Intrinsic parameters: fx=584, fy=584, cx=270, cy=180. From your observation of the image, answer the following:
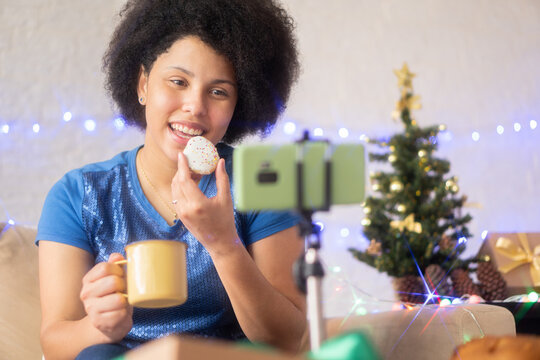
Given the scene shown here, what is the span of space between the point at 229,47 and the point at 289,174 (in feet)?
2.58

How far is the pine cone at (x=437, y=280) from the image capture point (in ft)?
6.91

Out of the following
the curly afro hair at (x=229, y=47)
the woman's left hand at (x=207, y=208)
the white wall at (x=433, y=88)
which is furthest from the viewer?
the white wall at (x=433, y=88)

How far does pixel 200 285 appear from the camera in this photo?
1.18 meters

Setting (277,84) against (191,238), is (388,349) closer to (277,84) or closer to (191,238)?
(191,238)

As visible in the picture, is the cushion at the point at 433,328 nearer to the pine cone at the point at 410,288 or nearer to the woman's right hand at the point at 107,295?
the woman's right hand at the point at 107,295

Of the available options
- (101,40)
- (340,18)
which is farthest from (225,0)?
(340,18)

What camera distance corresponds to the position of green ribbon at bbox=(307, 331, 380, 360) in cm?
41

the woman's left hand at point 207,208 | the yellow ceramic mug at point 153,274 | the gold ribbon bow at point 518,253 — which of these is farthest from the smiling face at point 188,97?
the gold ribbon bow at point 518,253

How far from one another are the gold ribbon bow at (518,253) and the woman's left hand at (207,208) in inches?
49.8

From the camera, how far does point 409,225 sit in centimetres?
233

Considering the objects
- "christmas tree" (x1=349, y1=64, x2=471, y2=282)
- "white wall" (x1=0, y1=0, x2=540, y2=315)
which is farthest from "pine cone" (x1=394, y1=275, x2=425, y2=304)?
"white wall" (x1=0, y1=0, x2=540, y2=315)

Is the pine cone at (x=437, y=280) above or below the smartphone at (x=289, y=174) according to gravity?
below

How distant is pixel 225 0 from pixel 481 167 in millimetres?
2313

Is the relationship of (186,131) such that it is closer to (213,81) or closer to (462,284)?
(213,81)
